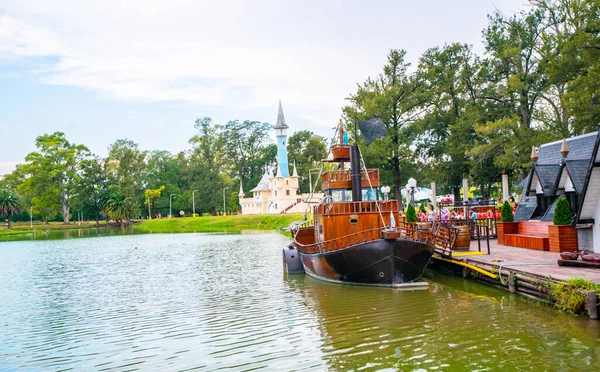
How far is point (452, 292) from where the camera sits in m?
18.4

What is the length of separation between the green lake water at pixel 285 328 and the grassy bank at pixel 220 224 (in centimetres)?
5627

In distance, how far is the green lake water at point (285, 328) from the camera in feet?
36.4

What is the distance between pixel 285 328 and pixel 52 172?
94265mm

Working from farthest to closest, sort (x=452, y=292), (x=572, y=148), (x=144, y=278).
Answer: (x=144, y=278) < (x=572, y=148) < (x=452, y=292)

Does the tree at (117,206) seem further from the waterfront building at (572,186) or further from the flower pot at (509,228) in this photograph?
the flower pot at (509,228)

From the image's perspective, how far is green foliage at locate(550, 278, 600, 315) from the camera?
42.0 ft

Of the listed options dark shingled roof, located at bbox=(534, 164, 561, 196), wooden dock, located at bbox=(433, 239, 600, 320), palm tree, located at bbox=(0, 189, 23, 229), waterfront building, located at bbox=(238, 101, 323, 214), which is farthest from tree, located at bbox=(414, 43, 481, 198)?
palm tree, located at bbox=(0, 189, 23, 229)

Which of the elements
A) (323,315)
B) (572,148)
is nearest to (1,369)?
(323,315)

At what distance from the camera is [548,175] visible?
23.4m

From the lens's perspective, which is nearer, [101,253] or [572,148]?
[572,148]

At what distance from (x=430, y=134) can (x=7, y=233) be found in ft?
232

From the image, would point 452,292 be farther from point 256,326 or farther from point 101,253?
point 101,253

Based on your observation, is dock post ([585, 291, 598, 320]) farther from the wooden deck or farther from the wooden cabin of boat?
the wooden cabin of boat

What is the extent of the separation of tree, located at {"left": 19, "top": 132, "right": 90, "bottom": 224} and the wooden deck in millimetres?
92991
